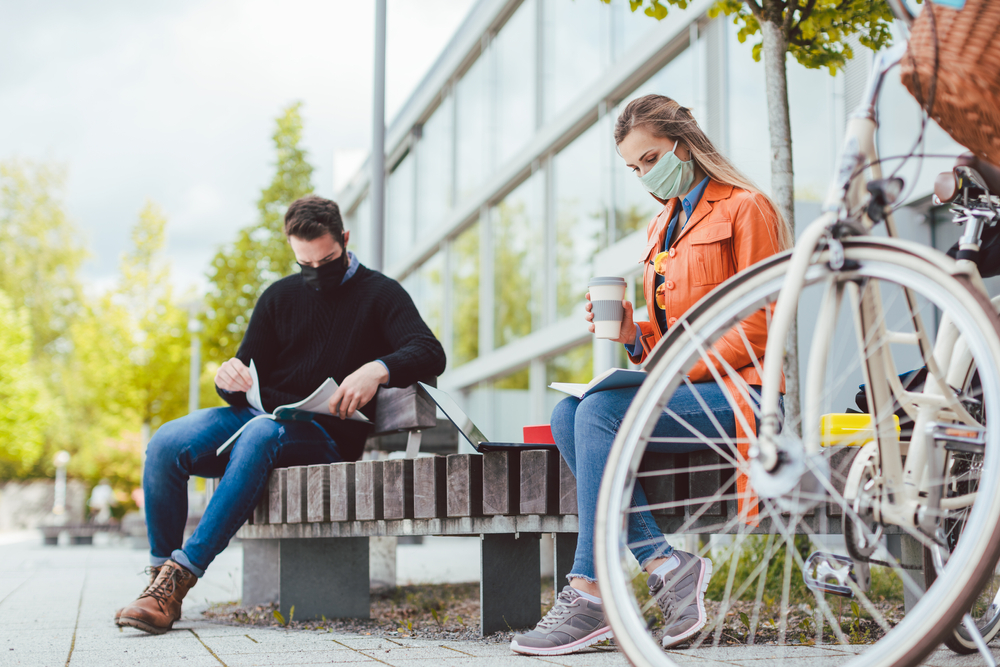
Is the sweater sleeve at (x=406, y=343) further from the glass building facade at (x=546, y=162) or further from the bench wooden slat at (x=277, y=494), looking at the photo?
the glass building facade at (x=546, y=162)

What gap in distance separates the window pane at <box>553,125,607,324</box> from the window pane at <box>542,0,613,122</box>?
3.01ft

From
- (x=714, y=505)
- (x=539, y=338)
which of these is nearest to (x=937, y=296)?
(x=714, y=505)

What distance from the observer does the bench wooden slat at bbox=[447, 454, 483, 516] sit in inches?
109

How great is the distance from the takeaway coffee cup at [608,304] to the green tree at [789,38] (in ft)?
5.37

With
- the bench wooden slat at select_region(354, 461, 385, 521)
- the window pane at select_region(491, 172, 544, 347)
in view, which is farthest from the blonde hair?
the window pane at select_region(491, 172, 544, 347)

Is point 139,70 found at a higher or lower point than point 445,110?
higher

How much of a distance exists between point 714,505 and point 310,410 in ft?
5.30

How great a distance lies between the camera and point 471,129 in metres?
19.5

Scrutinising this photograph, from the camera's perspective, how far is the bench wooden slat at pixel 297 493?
3412 mm

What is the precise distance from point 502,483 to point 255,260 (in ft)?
45.9

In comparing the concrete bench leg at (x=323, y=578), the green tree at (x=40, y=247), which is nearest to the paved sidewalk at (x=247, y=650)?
the concrete bench leg at (x=323, y=578)

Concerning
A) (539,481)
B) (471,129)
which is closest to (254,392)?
(539,481)

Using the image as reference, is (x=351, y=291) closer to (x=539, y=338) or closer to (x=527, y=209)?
(x=539, y=338)

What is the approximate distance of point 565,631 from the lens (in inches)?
93.6
